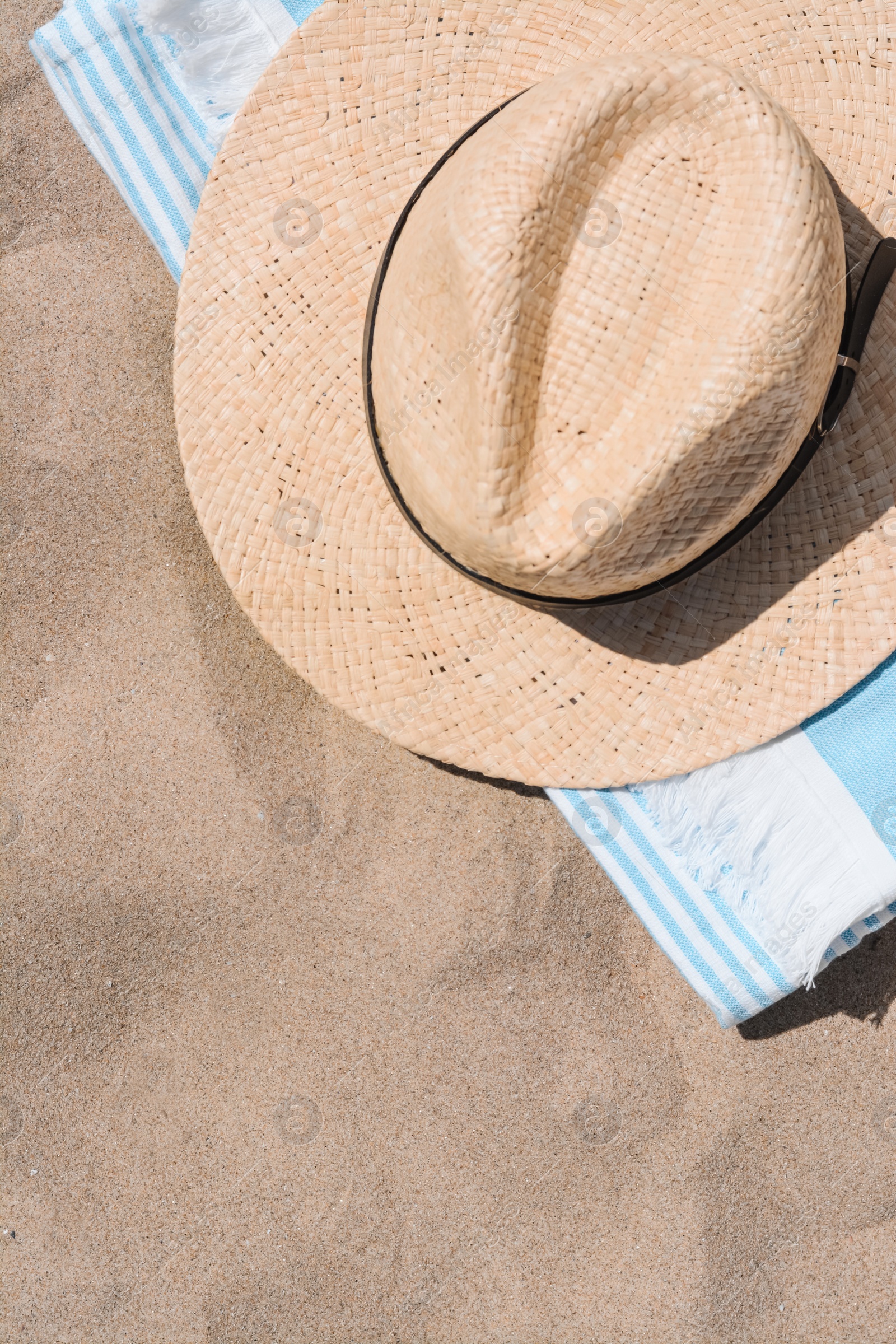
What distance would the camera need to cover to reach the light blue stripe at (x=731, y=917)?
1768 millimetres

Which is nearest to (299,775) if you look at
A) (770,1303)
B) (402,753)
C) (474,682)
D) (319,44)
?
(402,753)

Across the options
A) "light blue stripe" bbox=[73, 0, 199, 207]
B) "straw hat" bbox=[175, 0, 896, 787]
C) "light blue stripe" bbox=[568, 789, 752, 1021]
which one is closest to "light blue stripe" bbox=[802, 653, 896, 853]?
"straw hat" bbox=[175, 0, 896, 787]

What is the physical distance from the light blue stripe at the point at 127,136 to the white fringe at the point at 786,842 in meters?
1.47

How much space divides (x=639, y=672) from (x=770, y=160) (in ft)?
2.34

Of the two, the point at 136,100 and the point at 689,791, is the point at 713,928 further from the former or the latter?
the point at 136,100

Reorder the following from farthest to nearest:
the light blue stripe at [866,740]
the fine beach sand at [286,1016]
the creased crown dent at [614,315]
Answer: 1. the fine beach sand at [286,1016]
2. the light blue stripe at [866,740]
3. the creased crown dent at [614,315]

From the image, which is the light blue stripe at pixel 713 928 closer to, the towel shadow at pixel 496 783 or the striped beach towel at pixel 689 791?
the striped beach towel at pixel 689 791

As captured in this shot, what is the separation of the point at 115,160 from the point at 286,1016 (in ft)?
6.03

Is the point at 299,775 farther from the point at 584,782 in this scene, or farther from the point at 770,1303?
the point at 770,1303

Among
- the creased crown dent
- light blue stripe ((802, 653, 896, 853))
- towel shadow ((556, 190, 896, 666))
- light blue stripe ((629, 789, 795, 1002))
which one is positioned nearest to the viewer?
the creased crown dent

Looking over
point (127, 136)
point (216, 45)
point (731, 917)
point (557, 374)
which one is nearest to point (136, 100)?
point (127, 136)

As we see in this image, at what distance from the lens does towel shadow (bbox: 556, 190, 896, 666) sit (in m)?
1.35

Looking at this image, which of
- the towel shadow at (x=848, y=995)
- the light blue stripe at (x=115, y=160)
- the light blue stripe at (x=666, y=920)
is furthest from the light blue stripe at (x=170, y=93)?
the towel shadow at (x=848, y=995)

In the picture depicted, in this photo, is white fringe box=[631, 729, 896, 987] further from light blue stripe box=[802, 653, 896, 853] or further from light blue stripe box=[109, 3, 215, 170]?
light blue stripe box=[109, 3, 215, 170]
